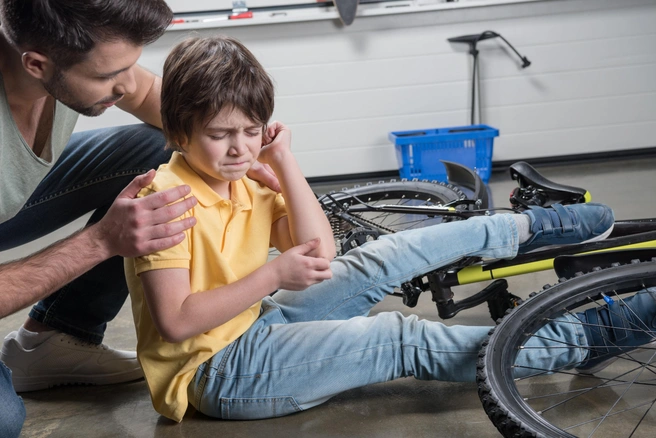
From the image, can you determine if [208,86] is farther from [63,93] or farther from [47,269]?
[47,269]

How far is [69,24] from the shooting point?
1.32m

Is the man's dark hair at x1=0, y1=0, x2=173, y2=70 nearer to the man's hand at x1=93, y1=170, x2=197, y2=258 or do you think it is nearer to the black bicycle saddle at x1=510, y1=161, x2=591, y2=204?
the man's hand at x1=93, y1=170, x2=197, y2=258

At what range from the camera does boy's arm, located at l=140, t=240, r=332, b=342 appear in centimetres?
137

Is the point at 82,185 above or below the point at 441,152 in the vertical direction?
above

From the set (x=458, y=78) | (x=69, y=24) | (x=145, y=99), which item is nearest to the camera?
(x=69, y=24)

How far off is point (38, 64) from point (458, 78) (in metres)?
3.38

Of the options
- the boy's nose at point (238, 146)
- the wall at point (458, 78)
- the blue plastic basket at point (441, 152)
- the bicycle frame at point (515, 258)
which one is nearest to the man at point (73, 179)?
the boy's nose at point (238, 146)

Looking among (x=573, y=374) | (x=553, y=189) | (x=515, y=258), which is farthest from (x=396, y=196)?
(x=573, y=374)

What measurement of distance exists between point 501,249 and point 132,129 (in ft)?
3.34

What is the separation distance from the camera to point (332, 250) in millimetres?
1582

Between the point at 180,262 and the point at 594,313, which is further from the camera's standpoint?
the point at 594,313

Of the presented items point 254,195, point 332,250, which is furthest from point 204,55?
point 332,250

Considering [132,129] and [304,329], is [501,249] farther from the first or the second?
[132,129]

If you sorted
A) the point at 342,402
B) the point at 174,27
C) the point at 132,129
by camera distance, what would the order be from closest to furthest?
the point at 342,402, the point at 132,129, the point at 174,27
